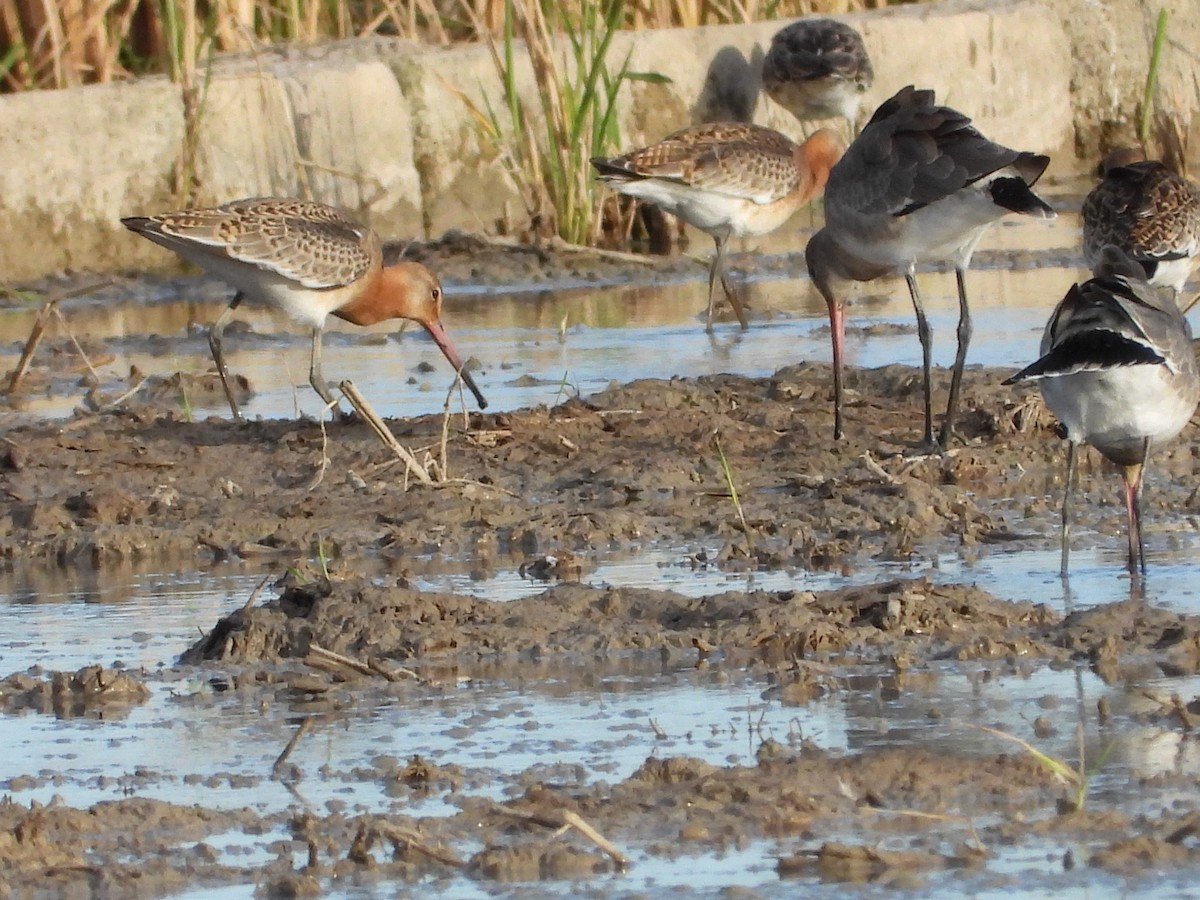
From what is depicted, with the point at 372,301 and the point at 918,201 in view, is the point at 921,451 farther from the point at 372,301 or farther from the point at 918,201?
the point at 372,301

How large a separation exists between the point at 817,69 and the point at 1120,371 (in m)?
8.73

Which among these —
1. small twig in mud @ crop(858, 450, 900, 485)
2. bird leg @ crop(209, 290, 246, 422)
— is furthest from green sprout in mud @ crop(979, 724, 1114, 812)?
bird leg @ crop(209, 290, 246, 422)

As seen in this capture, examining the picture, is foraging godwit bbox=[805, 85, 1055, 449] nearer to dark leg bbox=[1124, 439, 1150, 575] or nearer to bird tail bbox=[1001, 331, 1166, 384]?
dark leg bbox=[1124, 439, 1150, 575]

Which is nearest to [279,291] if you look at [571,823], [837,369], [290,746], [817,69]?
[837,369]

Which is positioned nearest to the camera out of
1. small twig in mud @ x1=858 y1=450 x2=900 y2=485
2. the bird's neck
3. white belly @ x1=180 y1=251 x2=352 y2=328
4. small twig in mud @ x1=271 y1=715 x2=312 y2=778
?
small twig in mud @ x1=271 y1=715 x2=312 y2=778

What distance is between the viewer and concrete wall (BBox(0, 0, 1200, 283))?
12.5 m

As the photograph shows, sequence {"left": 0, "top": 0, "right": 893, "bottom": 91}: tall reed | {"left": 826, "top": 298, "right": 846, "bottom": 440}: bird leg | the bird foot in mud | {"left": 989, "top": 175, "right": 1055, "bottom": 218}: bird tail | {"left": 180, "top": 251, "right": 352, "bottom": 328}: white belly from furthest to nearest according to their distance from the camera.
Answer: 1. {"left": 0, "top": 0, "right": 893, "bottom": 91}: tall reed
2. {"left": 180, "top": 251, "right": 352, "bottom": 328}: white belly
3. {"left": 826, "top": 298, "right": 846, "bottom": 440}: bird leg
4. the bird foot in mud
5. {"left": 989, "top": 175, "right": 1055, "bottom": 218}: bird tail

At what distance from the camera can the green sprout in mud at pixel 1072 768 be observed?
4156 millimetres

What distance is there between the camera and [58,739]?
16.1ft

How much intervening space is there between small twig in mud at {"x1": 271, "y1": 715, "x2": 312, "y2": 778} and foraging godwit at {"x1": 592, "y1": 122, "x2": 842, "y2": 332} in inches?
262

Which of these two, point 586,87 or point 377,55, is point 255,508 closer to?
point 586,87

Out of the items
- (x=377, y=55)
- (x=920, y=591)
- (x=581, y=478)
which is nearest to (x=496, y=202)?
(x=377, y=55)

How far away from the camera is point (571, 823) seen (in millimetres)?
3986

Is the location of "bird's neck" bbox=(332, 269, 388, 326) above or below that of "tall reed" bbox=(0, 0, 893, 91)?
below
